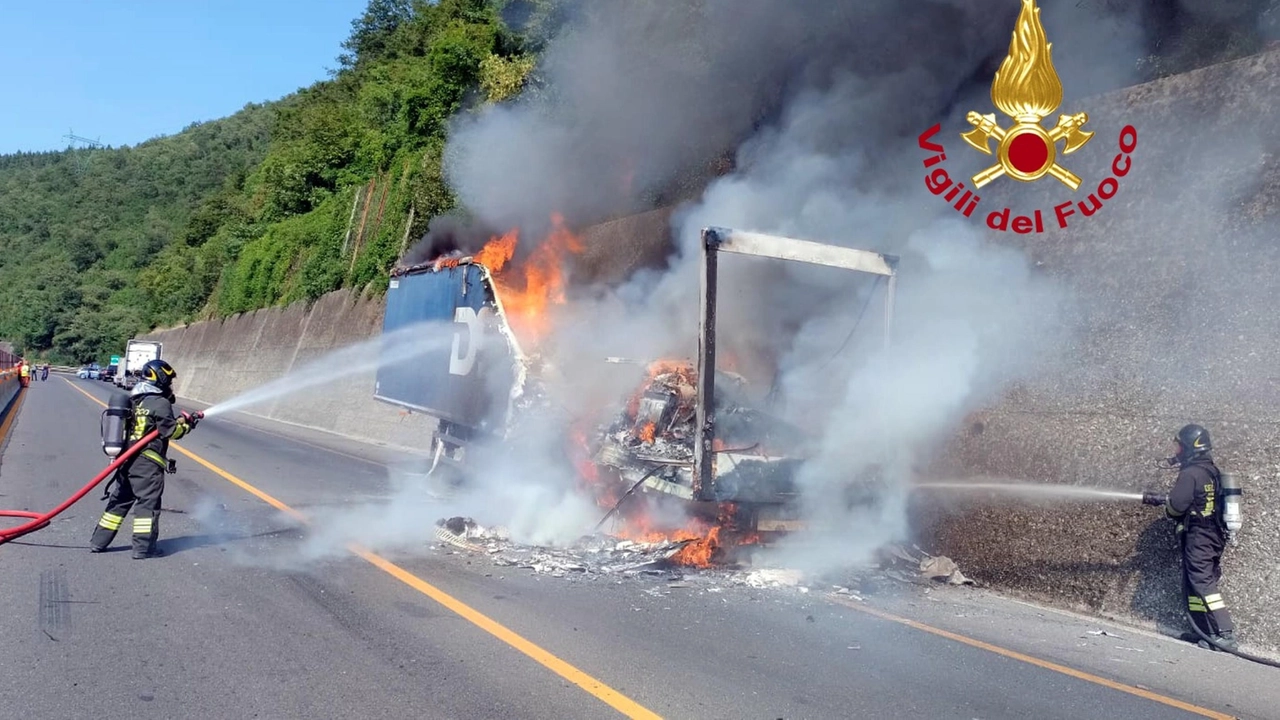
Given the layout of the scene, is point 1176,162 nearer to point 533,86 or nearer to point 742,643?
point 742,643

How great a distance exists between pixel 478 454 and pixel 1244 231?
750 cm

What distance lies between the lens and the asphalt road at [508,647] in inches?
172

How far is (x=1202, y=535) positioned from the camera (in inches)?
242

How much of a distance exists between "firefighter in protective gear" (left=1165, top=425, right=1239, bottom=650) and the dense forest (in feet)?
13.5

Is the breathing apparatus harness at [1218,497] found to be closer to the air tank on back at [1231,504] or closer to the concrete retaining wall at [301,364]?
the air tank on back at [1231,504]

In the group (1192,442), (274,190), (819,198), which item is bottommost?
(1192,442)

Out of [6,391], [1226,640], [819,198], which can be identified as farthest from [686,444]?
[6,391]

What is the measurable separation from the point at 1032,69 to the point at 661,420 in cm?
512

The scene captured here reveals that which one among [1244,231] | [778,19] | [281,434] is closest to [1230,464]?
[1244,231]

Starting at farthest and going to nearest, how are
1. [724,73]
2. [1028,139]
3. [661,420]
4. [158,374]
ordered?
1. [724,73]
2. [1028,139]
3. [661,420]
4. [158,374]

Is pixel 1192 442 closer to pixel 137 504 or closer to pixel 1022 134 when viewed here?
pixel 1022 134

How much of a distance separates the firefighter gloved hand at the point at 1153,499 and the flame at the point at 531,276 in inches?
231

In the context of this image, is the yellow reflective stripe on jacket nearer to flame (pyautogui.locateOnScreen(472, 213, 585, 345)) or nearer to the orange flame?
flame (pyautogui.locateOnScreen(472, 213, 585, 345))

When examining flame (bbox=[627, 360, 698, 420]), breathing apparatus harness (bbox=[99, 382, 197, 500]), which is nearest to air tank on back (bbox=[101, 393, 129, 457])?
breathing apparatus harness (bbox=[99, 382, 197, 500])
